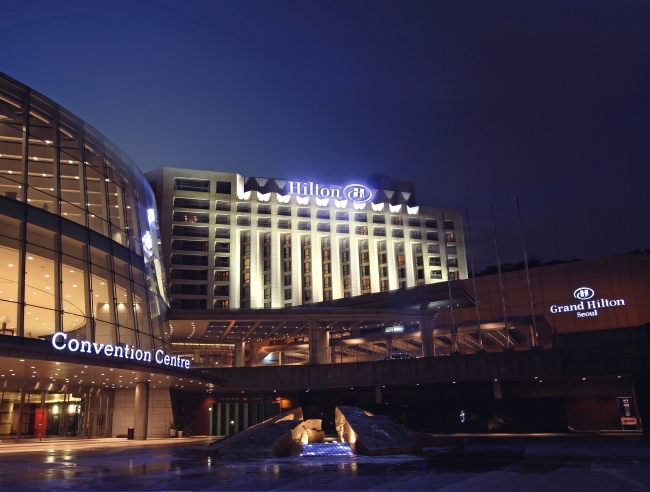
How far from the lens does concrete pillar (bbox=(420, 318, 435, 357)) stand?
210ft

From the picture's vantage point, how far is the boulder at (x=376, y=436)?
26453 millimetres

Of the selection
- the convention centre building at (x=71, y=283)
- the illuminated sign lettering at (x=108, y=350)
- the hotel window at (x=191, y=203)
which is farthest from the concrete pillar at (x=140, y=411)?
the hotel window at (x=191, y=203)

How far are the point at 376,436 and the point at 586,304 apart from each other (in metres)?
61.3

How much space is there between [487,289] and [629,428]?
121 ft

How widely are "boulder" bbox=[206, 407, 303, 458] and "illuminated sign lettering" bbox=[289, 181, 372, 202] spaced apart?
107 meters

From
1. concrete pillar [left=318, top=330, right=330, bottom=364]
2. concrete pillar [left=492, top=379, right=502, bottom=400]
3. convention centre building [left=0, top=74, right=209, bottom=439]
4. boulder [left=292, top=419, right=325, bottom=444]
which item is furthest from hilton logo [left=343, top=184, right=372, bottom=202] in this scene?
boulder [left=292, top=419, right=325, bottom=444]

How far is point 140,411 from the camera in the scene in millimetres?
44438

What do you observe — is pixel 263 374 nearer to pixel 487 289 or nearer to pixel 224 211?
pixel 487 289

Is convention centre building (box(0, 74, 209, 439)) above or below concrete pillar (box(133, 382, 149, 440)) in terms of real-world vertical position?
above

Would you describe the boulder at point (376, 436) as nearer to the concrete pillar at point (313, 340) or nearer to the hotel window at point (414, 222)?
the concrete pillar at point (313, 340)

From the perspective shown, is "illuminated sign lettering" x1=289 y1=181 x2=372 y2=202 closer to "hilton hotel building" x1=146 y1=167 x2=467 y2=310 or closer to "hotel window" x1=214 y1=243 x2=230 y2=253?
"hilton hotel building" x1=146 y1=167 x2=467 y2=310

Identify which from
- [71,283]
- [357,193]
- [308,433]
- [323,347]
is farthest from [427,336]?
[357,193]

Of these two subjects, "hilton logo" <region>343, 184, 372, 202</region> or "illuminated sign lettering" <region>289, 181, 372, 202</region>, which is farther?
"hilton logo" <region>343, 184, 372, 202</region>

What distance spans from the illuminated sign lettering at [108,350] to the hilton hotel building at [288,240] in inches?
3213
